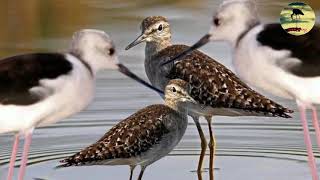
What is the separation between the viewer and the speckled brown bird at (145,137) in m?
9.97

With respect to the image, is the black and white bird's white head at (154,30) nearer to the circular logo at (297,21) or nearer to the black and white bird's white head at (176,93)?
the black and white bird's white head at (176,93)

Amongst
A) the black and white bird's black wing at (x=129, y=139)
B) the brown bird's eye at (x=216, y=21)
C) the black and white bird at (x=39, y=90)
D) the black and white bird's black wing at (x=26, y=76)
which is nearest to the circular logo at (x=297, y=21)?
the brown bird's eye at (x=216, y=21)

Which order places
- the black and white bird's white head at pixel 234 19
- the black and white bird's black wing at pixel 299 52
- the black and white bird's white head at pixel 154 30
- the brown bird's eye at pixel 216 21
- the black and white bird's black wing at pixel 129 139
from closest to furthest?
the black and white bird's black wing at pixel 129 139 < the black and white bird's black wing at pixel 299 52 < the black and white bird's white head at pixel 234 19 < the brown bird's eye at pixel 216 21 < the black and white bird's white head at pixel 154 30

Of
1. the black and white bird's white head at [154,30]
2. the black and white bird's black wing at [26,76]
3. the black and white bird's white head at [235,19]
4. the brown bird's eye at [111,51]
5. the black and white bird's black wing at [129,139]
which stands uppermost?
the black and white bird's white head at [154,30]

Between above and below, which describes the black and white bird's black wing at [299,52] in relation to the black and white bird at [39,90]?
above

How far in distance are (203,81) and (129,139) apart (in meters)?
1.04

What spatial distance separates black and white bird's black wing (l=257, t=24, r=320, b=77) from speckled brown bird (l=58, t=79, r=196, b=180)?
0.86 m

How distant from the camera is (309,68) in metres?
10.1

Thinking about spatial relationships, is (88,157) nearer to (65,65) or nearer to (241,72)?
(65,65)

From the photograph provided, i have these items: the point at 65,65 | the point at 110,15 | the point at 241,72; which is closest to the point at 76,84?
the point at 65,65

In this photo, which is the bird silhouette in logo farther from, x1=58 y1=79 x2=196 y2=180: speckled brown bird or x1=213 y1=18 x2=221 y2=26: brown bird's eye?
x1=58 y1=79 x2=196 y2=180: speckled brown bird

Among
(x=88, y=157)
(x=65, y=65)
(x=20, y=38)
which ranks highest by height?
(x=20, y=38)

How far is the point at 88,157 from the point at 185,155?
1773 mm

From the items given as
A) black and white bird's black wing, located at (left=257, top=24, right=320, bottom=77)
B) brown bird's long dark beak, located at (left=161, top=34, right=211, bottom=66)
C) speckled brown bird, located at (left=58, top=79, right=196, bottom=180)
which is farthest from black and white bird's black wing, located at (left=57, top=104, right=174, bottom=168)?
black and white bird's black wing, located at (left=257, top=24, right=320, bottom=77)
